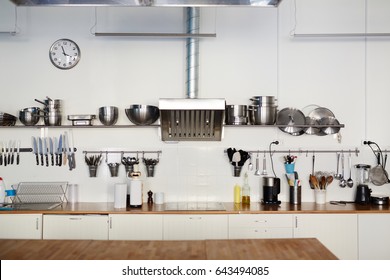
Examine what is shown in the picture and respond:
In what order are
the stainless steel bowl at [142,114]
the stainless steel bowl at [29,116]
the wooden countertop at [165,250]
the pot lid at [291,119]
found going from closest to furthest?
the wooden countertop at [165,250], the stainless steel bowl at [142,114], the stainless steel bowl at [29,116], the pot lid at [291,119]

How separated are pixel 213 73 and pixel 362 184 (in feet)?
6.46

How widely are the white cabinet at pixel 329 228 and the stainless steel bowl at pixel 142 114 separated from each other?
1.72m

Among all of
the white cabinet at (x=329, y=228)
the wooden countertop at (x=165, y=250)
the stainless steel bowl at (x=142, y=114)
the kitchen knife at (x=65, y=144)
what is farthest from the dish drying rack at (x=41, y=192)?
the white cabinet at (x=329, y=228)

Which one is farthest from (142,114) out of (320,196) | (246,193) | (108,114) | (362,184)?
(362,184)

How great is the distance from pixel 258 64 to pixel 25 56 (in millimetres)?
2529

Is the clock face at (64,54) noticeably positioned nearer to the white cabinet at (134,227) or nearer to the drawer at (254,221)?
the white cabinet at (134,227)

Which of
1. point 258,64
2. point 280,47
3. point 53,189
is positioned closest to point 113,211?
point 53,189

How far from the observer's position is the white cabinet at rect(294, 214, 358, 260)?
3541mm

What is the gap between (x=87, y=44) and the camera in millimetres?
4176

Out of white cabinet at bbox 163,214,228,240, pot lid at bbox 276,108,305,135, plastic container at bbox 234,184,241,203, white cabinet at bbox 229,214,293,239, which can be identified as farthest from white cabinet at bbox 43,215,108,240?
pot lid at bbox 276,108,305,135

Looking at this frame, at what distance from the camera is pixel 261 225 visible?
11.6 feet

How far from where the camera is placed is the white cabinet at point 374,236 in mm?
3559

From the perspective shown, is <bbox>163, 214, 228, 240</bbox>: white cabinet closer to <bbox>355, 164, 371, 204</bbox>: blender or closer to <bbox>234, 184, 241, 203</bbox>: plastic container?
<bbox>234, 184, 241, 203</bbox>: plastic container

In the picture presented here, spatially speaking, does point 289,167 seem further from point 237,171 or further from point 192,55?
point 192,55
